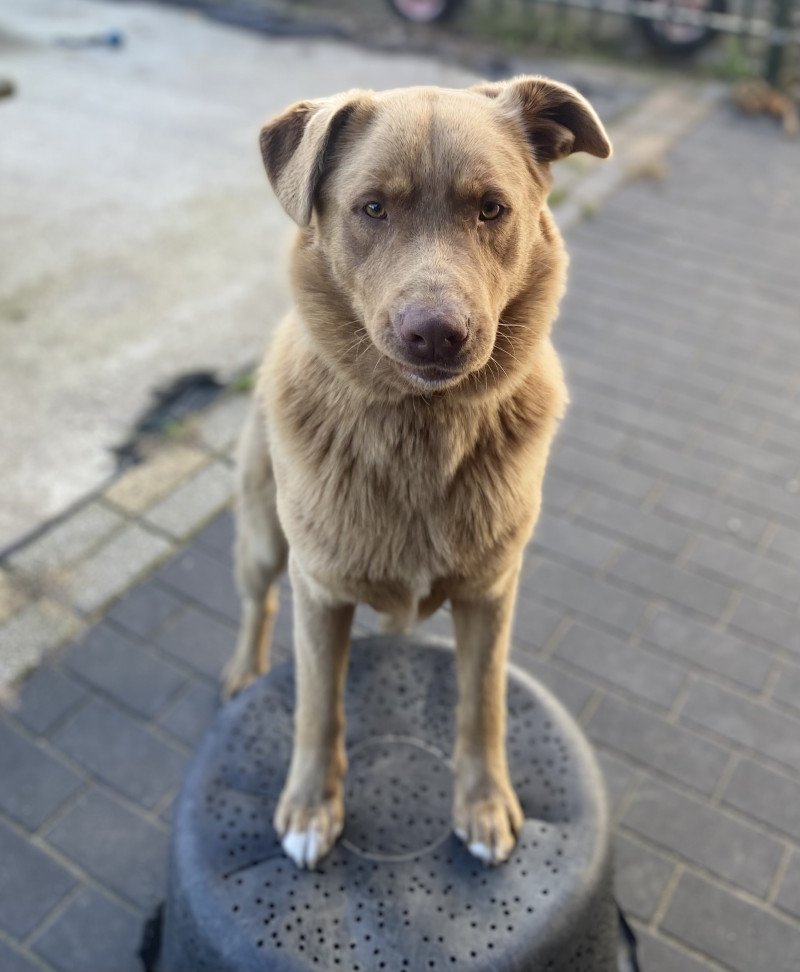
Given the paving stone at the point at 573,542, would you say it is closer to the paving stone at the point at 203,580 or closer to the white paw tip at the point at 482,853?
the paving stone at the point at 203,580

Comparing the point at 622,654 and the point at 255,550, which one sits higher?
the point at 255,550

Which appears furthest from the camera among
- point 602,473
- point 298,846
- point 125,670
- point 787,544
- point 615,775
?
point 602,473

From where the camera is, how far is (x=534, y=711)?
301 centimetres

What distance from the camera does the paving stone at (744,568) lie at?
163 inches

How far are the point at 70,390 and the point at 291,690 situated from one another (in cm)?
270

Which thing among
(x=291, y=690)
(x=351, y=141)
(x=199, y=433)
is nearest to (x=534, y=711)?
(x=291, y=690)

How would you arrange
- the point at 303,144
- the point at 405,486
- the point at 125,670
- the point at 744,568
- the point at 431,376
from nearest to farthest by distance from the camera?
1. the point at 431,376
2. the point at 303,144
3. the point at 405,486
4. the point at 125,670
5. the point at 744,568

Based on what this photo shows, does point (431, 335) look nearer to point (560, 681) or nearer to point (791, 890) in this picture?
point (560, 681)

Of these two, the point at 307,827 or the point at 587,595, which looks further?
the point at 587,595

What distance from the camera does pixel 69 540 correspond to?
4180 millimetres

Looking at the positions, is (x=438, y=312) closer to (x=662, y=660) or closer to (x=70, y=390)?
(x=662, y=660)

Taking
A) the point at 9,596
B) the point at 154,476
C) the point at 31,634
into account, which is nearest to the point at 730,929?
the point at 31,634

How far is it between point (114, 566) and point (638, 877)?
7.76 ft

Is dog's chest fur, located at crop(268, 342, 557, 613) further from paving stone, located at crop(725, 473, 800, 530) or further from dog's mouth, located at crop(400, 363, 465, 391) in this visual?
paving stone, located at crop(725, 473, 800, 530)
